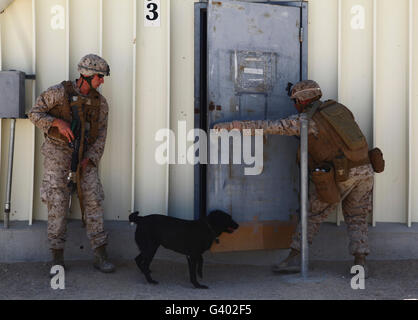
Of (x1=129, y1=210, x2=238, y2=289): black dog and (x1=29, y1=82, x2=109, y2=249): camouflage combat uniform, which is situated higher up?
(x1=29, y1=82, x2=109, y2=249): camouflage combat uniform

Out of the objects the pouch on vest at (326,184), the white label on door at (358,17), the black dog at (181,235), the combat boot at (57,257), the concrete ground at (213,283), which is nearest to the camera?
the concrete ground at (213,283)

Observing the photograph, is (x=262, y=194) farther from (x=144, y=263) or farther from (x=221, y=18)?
(x=221, y=18)

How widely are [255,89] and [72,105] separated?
1.68m

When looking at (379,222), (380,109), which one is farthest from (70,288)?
(380,109)

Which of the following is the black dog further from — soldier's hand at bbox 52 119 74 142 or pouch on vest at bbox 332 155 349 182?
pouch on vest at bbox 332 155 349 182

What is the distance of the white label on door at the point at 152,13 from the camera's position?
5.76m

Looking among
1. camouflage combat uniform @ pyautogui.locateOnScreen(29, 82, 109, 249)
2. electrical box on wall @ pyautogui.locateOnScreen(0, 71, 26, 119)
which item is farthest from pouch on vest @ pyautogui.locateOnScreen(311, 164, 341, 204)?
electrical box on wall @ pyautogui.locateOnScreen(0, 71, 26, 119)

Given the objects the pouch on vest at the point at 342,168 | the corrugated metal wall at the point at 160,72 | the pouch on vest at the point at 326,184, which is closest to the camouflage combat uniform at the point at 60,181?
the corrugated metal wall at the point at 160,72

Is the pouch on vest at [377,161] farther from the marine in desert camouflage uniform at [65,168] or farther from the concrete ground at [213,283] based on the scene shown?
the marine in desert camouflage uniform at [65,168]

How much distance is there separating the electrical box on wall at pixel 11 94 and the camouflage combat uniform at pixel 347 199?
1915 mm

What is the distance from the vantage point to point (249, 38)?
547cm

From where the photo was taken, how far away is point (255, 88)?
217 inches

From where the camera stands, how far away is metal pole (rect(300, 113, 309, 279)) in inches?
193

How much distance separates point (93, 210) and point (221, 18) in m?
2.10
